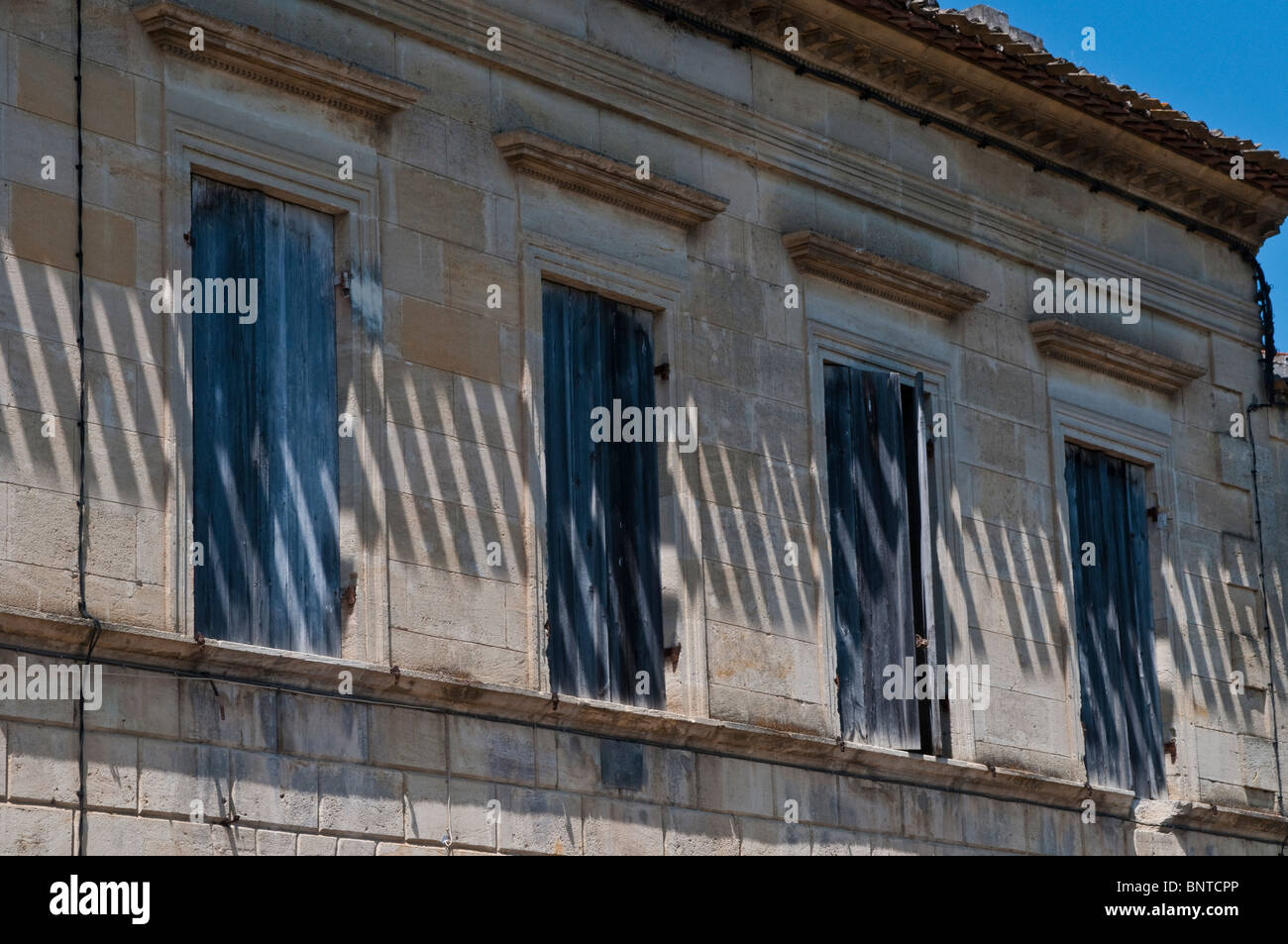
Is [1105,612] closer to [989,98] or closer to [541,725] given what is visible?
[989,98]

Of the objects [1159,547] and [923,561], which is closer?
[923,561]

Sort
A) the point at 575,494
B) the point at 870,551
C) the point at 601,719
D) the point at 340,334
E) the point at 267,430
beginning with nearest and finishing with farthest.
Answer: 1. the point at 267,430
2. the point at 340,334
3. the point at 601,719
4. the point at 575,494
5. the point at 870,551

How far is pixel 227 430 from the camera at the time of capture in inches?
537

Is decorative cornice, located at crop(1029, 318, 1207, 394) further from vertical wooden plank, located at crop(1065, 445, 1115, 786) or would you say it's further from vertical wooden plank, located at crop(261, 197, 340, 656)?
vertical wooden plank, located at crop(261, 197, 340, 656)

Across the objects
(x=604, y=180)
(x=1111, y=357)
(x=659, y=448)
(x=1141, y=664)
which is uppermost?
(x=604, y=180)

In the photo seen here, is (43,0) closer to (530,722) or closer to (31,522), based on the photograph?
(31,522)

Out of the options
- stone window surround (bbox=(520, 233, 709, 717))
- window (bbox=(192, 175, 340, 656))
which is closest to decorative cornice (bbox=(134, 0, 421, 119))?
window (bbox=(192, 175, 340, 656))

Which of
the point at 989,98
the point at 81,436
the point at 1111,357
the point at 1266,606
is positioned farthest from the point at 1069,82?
the point at 81,436

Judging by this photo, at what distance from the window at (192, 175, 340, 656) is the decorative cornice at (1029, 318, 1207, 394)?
616 cm

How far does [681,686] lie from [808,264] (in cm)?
305

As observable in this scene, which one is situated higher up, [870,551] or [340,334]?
[340,334]

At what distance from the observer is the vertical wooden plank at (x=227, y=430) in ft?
43.9

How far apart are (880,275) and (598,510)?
2.95 metres

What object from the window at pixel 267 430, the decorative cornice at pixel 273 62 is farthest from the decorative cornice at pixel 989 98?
the window at pixel 267 430
